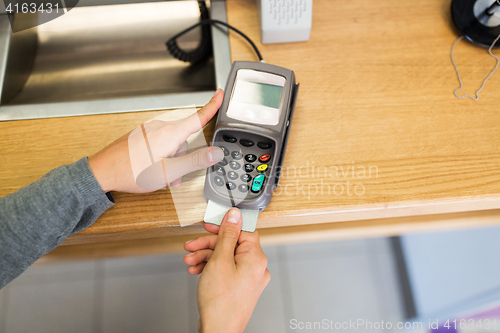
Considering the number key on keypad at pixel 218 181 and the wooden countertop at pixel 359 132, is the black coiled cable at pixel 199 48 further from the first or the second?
the number key on keypad at pixel 218 181

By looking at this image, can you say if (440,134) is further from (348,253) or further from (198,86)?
(348,253)

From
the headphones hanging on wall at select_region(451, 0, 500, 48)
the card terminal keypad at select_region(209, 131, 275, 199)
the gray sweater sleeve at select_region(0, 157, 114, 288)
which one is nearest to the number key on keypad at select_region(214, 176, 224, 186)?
the card terminal keypad at select_region(209, 131, 275, 199)

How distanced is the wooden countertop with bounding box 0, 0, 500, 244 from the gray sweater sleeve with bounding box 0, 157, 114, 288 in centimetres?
4

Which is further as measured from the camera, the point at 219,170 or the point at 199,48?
the point at 199,48

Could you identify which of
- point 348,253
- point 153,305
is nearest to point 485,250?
point 348,253

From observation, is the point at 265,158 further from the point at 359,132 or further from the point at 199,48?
the point at 199,48

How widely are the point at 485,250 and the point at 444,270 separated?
0.50 feet

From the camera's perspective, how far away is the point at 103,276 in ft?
3.39

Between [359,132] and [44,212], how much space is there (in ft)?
1.61

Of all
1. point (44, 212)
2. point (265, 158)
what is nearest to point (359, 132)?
point (265, 158)

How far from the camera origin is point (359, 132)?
54 centimetres

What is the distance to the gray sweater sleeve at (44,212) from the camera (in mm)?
439

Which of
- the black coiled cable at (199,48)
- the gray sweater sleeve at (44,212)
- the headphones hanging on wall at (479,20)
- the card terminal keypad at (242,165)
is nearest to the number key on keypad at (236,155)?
the card terminal keypad at (242,165)

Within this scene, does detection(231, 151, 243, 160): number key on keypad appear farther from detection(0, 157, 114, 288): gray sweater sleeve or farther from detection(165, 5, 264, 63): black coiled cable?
detection(165, 5, 264, 63): black coiled cable
